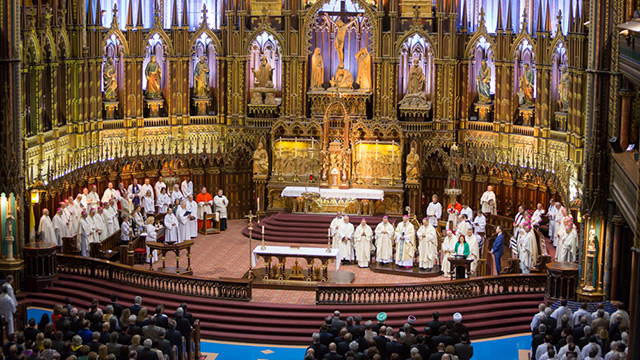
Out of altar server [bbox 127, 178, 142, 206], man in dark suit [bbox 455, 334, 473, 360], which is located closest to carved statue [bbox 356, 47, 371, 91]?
altar server [bbox 127, 178, 142, 206]

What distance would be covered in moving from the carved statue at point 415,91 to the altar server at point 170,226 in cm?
1117

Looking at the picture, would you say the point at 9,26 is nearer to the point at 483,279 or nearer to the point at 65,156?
the point at 65,156

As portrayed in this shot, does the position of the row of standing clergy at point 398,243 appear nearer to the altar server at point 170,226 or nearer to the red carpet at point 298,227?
the red carpet at point 298,227

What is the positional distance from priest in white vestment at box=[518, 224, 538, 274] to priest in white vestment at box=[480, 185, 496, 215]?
249 inches

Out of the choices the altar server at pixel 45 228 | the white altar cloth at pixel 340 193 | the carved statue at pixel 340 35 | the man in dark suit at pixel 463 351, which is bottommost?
the man in dark suit at pixel 463 351

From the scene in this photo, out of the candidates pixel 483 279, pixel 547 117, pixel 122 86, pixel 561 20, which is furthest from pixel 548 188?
pixel 122 86

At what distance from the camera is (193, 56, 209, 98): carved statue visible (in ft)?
144

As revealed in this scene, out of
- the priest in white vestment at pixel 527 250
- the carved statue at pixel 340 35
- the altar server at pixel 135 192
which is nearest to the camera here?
the priest in white vestment at pixel 527 250

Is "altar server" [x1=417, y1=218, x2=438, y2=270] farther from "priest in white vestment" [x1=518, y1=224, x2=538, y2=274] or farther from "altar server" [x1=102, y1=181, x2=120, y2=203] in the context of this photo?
"altar server" [x1=102, y1=181, x2=120, y2=203]

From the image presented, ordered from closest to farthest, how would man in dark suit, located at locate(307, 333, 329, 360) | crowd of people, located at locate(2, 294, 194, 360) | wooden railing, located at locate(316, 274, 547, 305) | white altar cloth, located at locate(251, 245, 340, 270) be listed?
crowd of people, located at locate(2, 294, 194, 360)
man in dark suit, located at locate(307, 333, 329, 360)
wooden railing, located at locate(316, 274, 547, 305)
white altar cloth, located at locate(251, 245, 340, 270)

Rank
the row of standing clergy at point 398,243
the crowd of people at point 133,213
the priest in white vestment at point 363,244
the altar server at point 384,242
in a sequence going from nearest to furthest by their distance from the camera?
1. the row of standing clergy at point 398,243
2. the crowd of people at point 133,213
3. the altar server at point 384,242
4. the priest in white vestment at point 363,244

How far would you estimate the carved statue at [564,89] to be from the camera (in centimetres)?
3794

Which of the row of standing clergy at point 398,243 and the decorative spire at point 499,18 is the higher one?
the decorative spire at point 499,18

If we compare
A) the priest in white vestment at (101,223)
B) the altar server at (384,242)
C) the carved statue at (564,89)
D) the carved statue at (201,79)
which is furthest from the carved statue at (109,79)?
the carved statue at (564,89)
